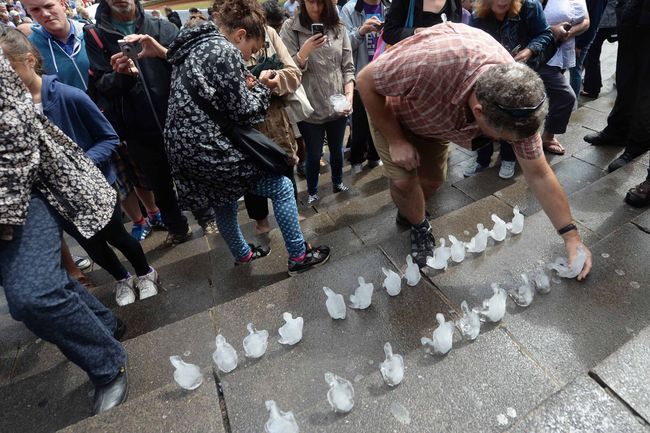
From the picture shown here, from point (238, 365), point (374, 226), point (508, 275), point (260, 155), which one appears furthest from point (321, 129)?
point (238, 365)

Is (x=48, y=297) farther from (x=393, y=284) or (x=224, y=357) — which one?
(x=393, y=284)

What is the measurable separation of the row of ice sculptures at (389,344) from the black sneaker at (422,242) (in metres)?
0.17

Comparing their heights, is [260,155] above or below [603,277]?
above

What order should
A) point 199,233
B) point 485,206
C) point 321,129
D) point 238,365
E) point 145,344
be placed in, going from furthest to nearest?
point 199,233
point 321,129
point 485,206
point 145,344
point 238,365

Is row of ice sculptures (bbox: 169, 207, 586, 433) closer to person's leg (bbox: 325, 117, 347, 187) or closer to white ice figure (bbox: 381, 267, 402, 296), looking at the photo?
white ice figure (bbox: 381, 267, 402, 296)

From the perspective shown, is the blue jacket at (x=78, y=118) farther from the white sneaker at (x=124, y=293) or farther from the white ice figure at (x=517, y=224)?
the white ice figure at (x=517, y=224)

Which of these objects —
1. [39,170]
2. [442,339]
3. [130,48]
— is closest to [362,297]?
[442,339]

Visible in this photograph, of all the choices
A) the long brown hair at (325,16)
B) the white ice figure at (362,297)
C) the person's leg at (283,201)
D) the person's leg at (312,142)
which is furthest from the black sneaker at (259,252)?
the long brown hair at (325,16)

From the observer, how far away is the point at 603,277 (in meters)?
2.19

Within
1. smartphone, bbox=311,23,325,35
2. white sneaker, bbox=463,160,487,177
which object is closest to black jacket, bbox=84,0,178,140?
smartphone, bbox=311,23,325,35

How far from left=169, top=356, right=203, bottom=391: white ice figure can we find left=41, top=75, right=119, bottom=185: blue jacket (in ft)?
5.19

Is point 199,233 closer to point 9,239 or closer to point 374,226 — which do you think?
point 374,226

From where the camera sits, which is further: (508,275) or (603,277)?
(508,275)

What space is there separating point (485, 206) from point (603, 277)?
1136 millimetres
